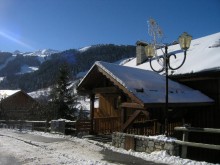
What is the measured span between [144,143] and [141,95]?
6.24 ft

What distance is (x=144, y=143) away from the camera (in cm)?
1161

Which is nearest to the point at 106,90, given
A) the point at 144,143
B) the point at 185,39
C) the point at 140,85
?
the point at 140,85

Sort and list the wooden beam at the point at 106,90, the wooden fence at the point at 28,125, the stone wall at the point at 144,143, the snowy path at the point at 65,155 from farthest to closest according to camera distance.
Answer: the wooden fence at the point at 28,125, the wooden beam at the point at 106,90, the stone wall at the point at 144,143, the snowy path at the point at 65,155

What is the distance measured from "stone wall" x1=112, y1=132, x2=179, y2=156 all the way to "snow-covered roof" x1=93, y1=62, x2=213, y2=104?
1.50 m

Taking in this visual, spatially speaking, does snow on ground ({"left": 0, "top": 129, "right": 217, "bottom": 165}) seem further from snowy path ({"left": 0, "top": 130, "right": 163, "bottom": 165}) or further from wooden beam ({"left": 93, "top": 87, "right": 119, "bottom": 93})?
wooden beam ({"left": 93, "top": 87, "right": 119, "bottom": 93})

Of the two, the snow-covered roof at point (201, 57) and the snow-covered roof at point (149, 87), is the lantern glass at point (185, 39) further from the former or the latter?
the snow-covered roof at point (201, 57)

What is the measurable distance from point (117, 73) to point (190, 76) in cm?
452

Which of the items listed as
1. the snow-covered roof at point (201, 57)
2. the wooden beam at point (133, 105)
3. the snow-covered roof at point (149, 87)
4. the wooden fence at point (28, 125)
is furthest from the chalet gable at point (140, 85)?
the wooden fence at point (28, 125)

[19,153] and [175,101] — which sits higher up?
[175,101]

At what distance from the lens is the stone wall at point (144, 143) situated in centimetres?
1035

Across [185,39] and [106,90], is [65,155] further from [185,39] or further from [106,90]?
[185,39]

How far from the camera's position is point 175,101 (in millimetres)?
13336

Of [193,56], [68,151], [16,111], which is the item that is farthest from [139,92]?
[16,111]

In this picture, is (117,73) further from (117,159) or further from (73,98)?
(73,98)
